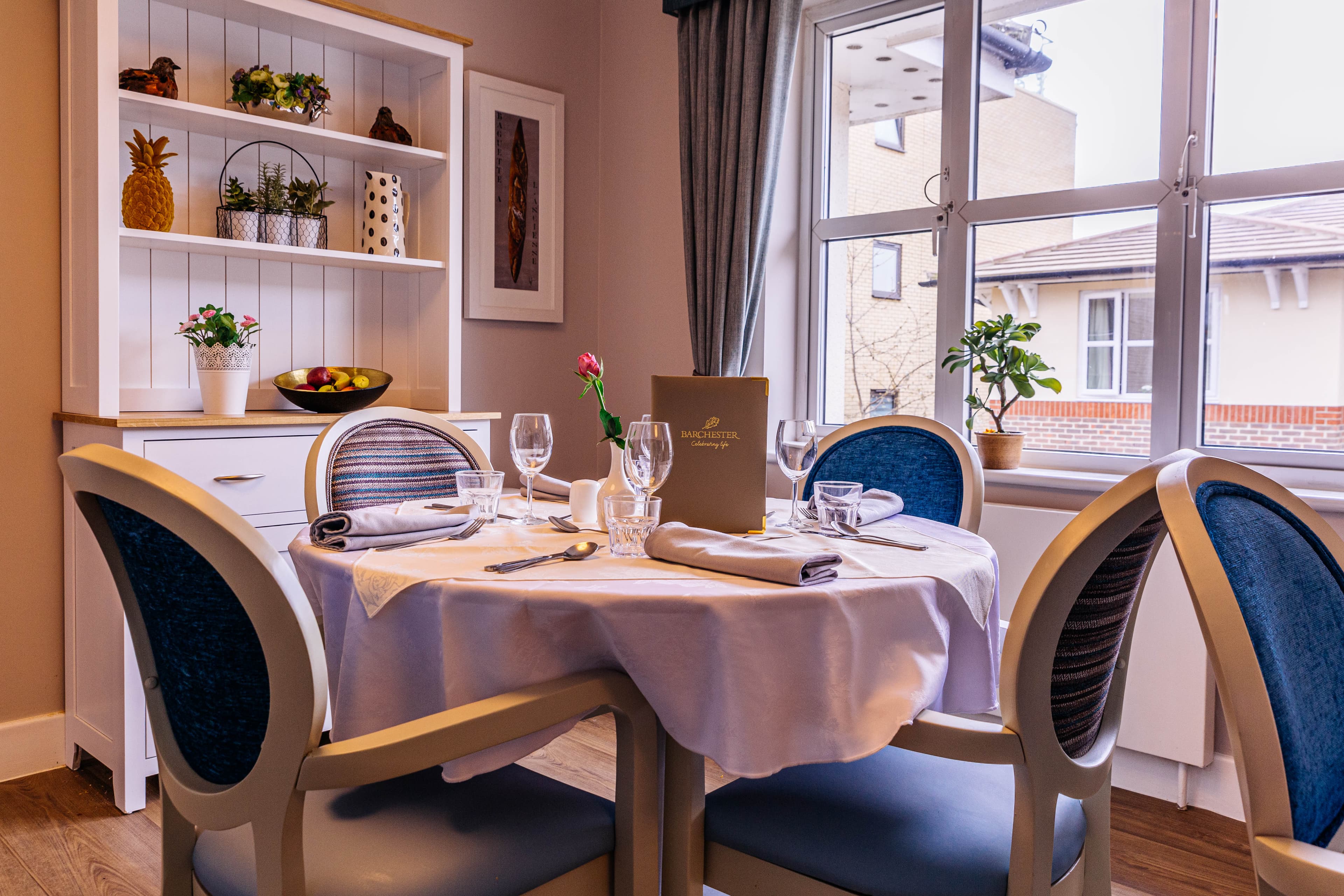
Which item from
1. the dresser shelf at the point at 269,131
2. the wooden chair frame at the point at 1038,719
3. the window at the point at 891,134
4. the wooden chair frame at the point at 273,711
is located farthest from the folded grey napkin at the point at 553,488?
the window at the point at 891,134

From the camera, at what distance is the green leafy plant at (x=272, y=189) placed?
2.78 meters

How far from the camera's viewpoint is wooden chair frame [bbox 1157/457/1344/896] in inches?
27.7

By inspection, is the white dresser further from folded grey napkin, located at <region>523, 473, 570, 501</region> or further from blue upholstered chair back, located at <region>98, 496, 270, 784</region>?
blue upholstered chair back, located at <region>98, 496, 270, 784</region>

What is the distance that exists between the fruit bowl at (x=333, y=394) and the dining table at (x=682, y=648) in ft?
5.09

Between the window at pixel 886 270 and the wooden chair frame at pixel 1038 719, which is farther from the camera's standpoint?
the window at pixel 886 270

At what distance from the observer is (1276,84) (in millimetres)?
2398

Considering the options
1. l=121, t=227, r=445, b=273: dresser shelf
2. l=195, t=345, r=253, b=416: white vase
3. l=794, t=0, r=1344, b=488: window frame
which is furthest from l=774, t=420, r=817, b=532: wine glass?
l=121, t=227, r=445, b=273: dresser shelf

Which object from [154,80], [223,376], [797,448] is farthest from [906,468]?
[154,80]

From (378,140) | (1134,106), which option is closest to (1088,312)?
(1134,106)

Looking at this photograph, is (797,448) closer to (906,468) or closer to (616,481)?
(616,481)

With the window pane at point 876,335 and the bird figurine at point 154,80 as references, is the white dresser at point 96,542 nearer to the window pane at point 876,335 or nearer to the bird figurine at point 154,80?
the bird figurine at point 154,80

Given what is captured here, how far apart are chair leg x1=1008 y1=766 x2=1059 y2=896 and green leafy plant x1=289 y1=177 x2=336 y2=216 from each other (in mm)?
2560

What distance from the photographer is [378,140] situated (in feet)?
9.64

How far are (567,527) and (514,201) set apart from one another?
2315mm
